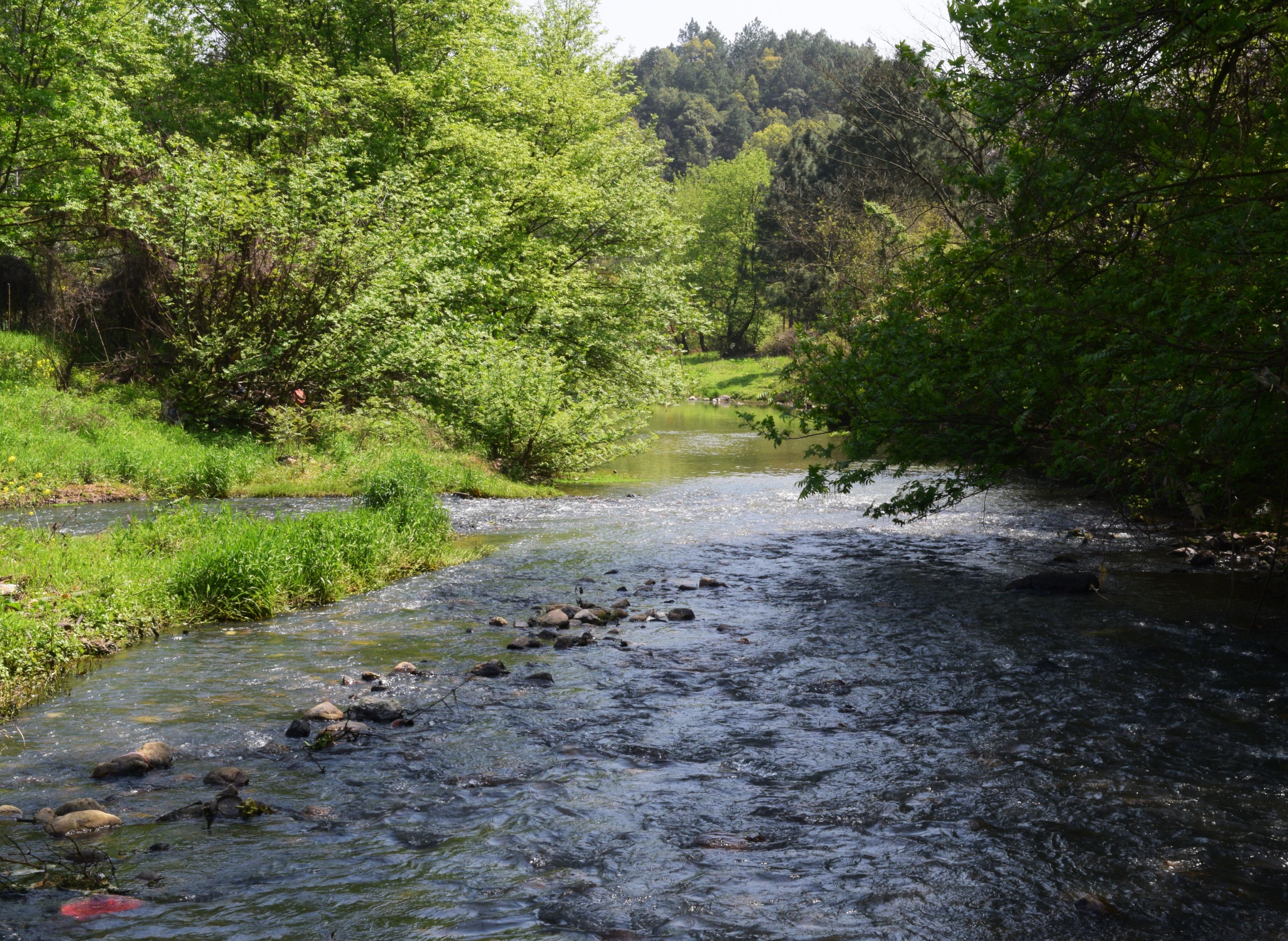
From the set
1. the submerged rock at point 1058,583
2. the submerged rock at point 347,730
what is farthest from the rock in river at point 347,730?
the submerged rock at point 1058,583

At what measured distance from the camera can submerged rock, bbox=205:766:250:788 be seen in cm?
643

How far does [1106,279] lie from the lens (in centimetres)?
977

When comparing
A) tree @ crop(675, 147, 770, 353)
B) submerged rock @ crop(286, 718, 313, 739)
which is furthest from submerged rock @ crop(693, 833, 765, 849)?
tree @ crop(675, 147, 770, 353)

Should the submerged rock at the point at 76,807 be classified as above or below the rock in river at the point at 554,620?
above

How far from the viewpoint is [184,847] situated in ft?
18.2

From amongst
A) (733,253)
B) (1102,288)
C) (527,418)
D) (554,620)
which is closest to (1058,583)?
(1102,288)

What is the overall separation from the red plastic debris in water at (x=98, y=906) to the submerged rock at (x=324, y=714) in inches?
109

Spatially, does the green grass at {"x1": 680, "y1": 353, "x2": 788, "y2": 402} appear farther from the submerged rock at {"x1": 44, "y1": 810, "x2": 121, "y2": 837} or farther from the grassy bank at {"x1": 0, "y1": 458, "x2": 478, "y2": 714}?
the submerged rock at {"x1": 44, "y1": 810, "x2": 121, "y2": 837}

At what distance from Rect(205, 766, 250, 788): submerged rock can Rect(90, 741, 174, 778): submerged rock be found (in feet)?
1.42

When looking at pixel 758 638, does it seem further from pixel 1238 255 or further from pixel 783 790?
pixel 1238 255

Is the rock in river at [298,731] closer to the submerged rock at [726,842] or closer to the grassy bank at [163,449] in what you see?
the submerged rock at [726,842]

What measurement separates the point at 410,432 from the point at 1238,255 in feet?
Result: 64.4

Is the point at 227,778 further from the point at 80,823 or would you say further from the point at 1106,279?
the point at 1106,279

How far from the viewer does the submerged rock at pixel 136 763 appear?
659 cm
